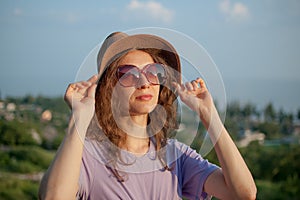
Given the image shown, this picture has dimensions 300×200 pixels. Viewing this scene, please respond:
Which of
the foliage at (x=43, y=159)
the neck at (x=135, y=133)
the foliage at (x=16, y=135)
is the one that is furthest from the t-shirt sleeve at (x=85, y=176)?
the foliage at (x=16, y=135)

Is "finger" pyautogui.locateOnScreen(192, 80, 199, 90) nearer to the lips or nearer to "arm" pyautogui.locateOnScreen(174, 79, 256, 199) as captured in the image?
"arm" pyautogui.locateOnScreen(174, 79, 256, 199)

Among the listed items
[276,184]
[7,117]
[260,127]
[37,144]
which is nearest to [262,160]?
[276,184]

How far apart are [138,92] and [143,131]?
0.14 m

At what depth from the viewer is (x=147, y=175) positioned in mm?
1351

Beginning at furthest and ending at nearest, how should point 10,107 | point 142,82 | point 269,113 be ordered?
point 269,113 < point 10,107 < point 142,82

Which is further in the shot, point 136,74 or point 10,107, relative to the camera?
point 10,107

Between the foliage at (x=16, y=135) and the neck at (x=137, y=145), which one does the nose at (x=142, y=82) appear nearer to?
the neck at (x=137, y=145)

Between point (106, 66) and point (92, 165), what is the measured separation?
0.26 m

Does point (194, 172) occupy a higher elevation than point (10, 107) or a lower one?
higher

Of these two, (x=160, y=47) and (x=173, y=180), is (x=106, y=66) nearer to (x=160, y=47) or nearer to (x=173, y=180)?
(x=160, y=47)

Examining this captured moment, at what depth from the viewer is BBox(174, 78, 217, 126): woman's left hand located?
53.0 inches

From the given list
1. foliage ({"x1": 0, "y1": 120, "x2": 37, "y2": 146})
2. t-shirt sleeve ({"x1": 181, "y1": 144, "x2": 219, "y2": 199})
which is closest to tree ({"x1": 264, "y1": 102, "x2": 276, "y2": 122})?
foliage ({"x1": 0, "y1": 120, "x2": 37, "y2": 146})

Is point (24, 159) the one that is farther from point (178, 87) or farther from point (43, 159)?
point (178, 87)

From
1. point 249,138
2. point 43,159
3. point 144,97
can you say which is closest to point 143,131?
point 144,97
